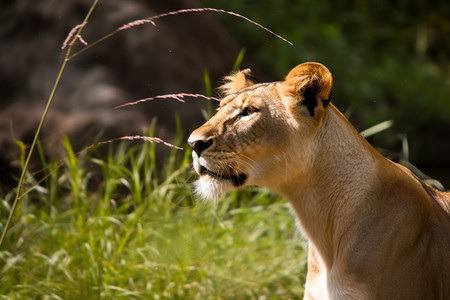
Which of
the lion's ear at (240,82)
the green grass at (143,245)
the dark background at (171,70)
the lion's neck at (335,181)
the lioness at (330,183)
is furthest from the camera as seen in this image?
the dark background at (171,70)

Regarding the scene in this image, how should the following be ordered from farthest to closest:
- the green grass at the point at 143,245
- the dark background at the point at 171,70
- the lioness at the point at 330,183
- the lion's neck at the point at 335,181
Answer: the dark background at the point at 171,70 → the green grass at the point at 143,245 → the lion's neck at the point at 335,181 → the lioness at the point at 330,183

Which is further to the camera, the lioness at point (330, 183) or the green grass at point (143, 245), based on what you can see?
the green grass at point (143, 245)

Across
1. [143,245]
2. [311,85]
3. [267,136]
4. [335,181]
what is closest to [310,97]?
[311,85]

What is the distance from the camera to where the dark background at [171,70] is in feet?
17.8

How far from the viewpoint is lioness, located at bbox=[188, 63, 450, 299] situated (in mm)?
2758

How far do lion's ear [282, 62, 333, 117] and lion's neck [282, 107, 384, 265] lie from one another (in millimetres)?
97

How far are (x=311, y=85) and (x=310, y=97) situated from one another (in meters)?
0.06

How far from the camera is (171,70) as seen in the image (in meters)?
5.89

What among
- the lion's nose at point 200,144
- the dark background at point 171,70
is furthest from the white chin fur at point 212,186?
the dark background at point 171,70

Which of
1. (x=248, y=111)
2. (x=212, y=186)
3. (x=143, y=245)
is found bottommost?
(x=143, y=245)

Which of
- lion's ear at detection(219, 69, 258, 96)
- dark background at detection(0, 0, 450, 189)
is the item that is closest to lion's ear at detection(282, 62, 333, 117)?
lion's ear at detection(219, 69, 258, 96)

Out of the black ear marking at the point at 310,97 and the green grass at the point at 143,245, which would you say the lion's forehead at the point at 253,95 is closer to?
the black ear marking at the point at 310,97

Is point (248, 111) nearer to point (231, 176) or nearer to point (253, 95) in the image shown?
point (253, 95)

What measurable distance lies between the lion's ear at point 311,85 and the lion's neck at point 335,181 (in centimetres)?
10
